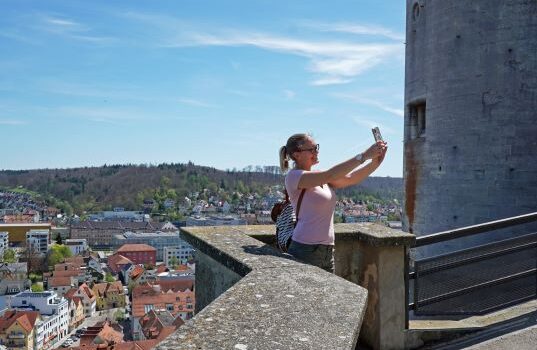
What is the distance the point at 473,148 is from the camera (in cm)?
762

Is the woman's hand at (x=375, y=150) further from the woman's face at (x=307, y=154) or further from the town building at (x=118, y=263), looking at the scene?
the town building at (x=118, y=263)

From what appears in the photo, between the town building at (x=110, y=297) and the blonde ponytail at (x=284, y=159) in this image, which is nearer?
the blonde ponytail at (x=284, y=159)

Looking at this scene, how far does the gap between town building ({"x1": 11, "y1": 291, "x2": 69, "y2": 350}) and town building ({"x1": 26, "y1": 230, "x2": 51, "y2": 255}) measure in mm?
42583

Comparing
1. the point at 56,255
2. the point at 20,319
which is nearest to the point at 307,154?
the point at 20,319

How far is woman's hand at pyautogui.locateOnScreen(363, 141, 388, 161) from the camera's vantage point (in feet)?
11.1

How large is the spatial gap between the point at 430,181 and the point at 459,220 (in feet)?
2.68

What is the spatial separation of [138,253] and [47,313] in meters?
42.7

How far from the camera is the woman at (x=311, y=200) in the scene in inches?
131

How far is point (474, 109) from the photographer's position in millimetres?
7602

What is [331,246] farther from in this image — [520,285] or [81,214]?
[81,214]

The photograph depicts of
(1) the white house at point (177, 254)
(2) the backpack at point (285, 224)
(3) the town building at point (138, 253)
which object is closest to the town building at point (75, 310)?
(3) the town building at point (138, 253)

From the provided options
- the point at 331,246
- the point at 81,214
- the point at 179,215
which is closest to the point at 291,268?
the point at 331,246

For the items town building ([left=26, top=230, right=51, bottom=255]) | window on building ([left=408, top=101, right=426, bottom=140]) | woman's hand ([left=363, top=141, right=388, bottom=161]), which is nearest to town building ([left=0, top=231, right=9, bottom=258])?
town building ([left=26, top=230, right=51, bottom=255])

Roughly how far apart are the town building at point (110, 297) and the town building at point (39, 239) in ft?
117
